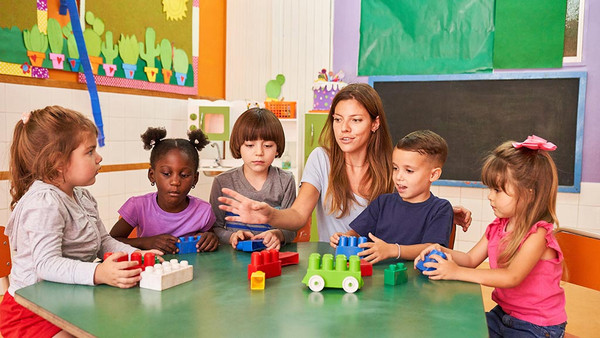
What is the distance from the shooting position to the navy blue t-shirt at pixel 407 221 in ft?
6.03

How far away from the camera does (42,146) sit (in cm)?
167

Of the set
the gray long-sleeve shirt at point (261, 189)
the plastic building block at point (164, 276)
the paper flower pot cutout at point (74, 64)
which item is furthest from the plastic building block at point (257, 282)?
the paper flower pot cutout at point (74, 64)

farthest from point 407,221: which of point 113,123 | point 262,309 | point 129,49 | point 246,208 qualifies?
point 129,49

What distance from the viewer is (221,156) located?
5125mm

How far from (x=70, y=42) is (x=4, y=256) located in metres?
2.31

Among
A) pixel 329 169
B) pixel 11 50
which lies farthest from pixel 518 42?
pixel 11 50

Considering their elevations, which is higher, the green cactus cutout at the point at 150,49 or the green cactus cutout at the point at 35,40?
the green cactus cutout at the point at 150,49

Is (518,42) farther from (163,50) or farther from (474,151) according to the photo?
(163,50)

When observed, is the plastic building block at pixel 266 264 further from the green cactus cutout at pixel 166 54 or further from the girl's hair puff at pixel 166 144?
the green cactus cutout at pixel 166 54

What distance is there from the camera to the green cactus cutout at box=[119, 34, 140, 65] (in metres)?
4.16

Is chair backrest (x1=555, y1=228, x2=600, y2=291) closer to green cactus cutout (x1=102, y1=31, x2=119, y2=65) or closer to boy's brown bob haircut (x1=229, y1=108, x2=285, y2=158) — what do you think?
boy's brown bob haircut (x1=229, y1=108, x2=285, y2=158)

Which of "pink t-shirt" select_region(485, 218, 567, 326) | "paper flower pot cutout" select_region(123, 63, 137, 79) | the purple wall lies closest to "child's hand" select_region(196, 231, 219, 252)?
"pink t-shirt" select_region(485, 218, 567, 326)

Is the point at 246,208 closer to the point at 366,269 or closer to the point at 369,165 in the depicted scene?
the point at 366,269

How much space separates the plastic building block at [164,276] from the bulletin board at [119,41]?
247cm
